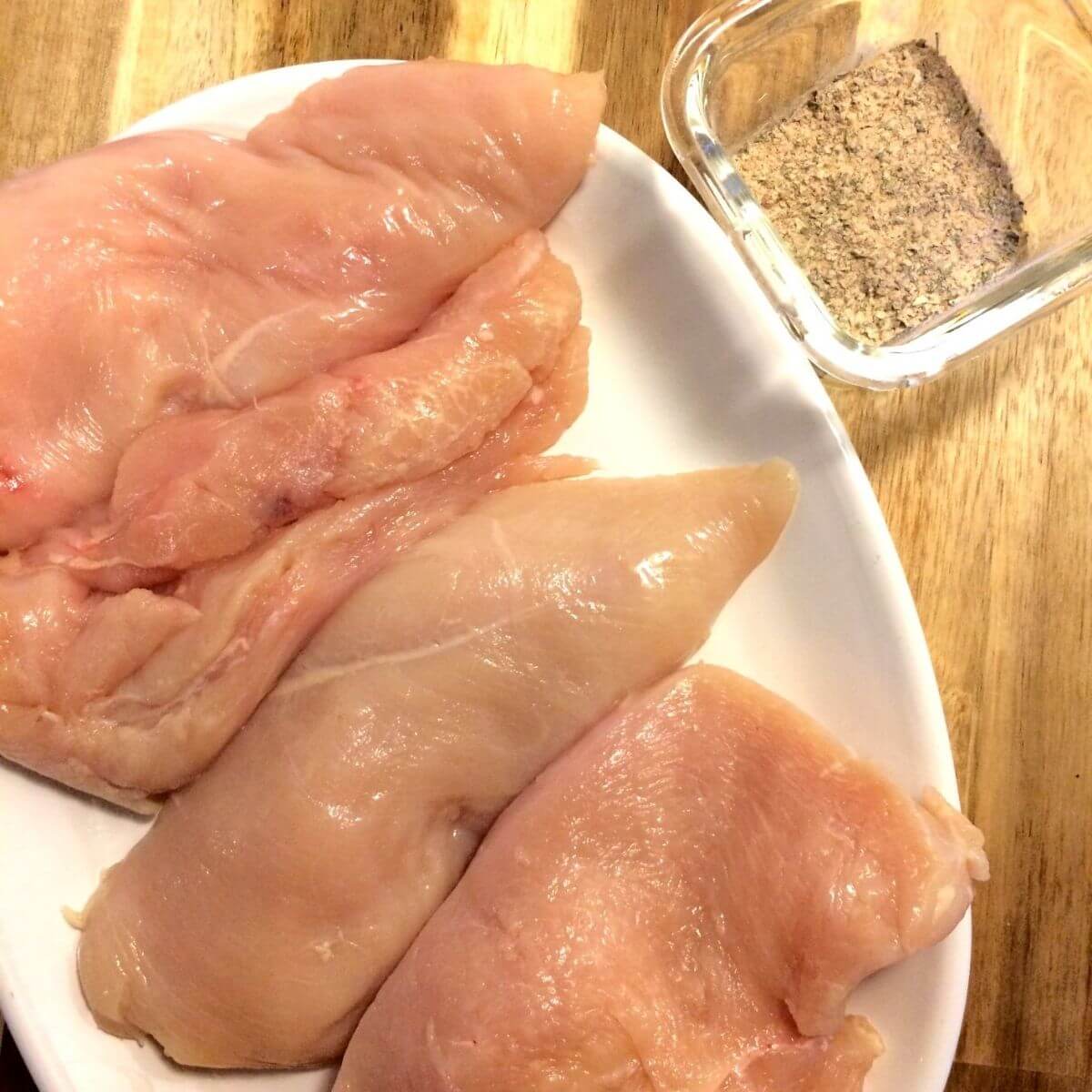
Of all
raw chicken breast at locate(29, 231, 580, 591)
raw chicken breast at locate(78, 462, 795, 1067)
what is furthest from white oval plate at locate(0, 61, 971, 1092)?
raw chicken breast at locate(29, 231, 580, 591)

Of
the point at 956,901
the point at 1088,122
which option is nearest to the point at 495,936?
the point at 956,901

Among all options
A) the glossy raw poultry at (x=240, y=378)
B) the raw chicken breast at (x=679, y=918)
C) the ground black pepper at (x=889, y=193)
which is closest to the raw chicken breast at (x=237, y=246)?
the glossy raw poultry at (x=240, y=378)

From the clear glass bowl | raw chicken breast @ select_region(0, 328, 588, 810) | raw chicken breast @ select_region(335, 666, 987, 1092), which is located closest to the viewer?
raw chicken breast @ select_region(335, 666, 987, 1092)

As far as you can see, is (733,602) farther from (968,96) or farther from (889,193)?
(968,96)

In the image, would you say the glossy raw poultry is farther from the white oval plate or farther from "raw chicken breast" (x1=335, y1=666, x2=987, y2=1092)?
"raw chicken breast" (x1=335, y1=666, x2=987, y2=1092)

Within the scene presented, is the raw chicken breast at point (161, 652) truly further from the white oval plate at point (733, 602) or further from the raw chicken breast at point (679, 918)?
the raw chicken breast at point (679, 918)
